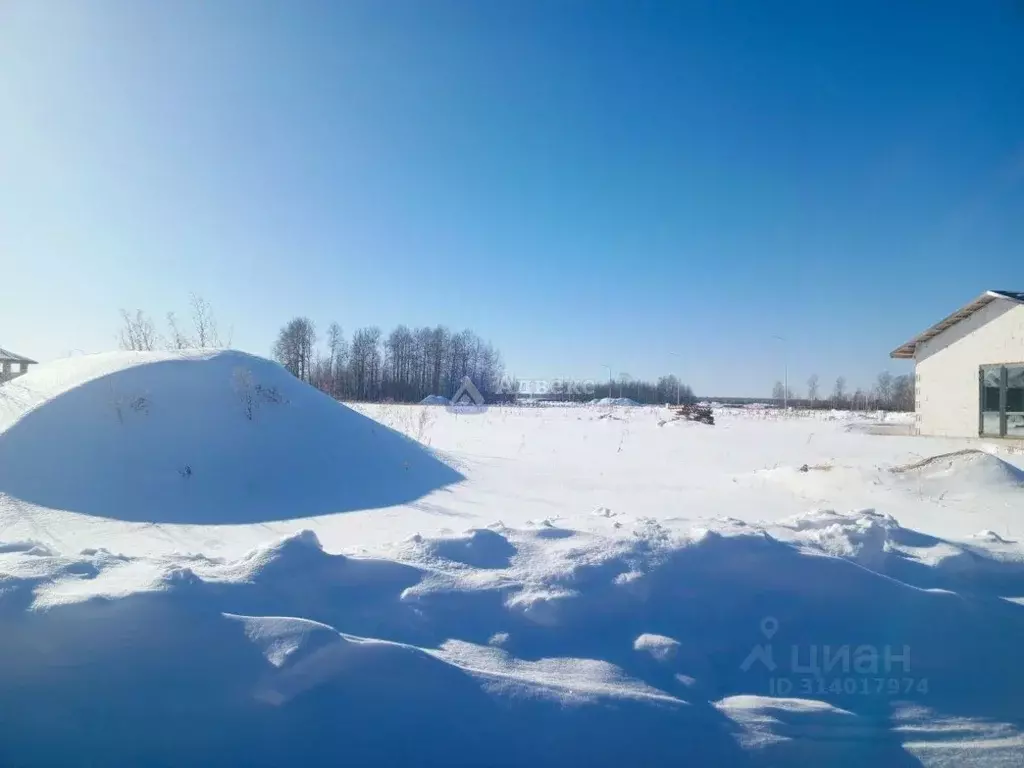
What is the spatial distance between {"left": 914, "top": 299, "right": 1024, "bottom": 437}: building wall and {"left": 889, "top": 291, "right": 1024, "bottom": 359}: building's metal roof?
0.13 meters

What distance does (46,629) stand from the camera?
269cm

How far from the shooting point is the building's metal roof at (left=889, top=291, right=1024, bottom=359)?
16328 mm

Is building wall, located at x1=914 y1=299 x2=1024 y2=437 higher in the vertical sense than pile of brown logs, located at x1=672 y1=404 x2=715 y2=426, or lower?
higher

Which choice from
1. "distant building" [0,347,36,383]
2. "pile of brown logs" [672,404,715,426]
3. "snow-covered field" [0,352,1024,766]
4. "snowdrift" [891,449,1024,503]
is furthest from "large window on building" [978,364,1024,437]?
"distant building" [0,347,36,383]

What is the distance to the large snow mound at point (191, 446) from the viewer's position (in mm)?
7211

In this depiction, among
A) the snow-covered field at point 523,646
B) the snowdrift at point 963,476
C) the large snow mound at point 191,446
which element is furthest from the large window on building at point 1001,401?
the large snow mound at point 191,446

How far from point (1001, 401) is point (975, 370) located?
1.22m

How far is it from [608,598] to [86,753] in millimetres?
2589

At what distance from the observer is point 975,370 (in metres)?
17.0

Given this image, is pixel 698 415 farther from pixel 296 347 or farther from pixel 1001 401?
pixel 296 347

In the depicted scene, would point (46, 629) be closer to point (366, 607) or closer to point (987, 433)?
point (366, 607)

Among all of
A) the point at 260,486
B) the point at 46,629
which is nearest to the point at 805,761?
the point at 46,629

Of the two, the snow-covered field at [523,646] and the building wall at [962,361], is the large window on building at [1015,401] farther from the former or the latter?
the snow-covered field at [523,646]

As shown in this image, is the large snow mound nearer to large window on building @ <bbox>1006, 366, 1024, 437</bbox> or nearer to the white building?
large window on building @ <bbox>1006, 366, 1024, 437</bbox>
